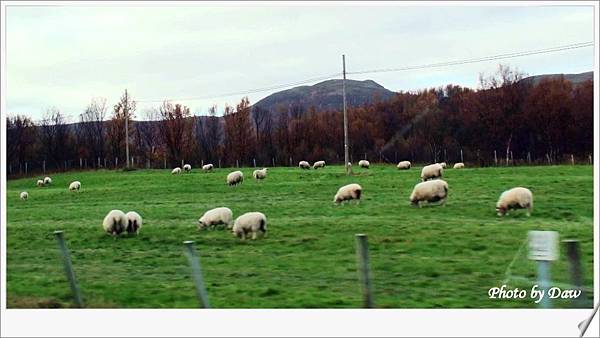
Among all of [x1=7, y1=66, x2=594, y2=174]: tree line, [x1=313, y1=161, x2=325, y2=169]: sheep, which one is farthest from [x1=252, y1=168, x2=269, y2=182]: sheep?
[x1=313, y1=161, x2=325, y2=169]: sheep

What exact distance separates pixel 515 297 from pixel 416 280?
0.74 metres

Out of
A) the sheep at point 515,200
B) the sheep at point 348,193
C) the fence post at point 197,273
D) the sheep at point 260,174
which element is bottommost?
the fence post at point 197,273

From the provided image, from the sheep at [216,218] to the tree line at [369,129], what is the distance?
46 centimetres

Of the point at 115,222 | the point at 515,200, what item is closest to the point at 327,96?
the point at 515,200

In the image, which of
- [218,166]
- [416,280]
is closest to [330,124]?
[218,166]

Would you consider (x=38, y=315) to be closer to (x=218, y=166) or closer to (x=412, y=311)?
(x=218, y=166)

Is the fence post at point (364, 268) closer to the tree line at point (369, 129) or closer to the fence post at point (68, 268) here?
the tree line at point (369, 129)

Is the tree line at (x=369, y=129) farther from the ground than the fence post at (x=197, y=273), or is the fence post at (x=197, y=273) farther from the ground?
the tree line at (x=369, y=129)

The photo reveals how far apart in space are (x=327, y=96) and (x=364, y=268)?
56.5 inches

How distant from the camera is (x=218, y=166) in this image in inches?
247

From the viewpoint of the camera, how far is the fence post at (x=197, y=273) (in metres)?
5.68

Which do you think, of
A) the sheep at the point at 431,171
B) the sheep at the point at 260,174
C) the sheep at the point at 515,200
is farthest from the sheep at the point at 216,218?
the sheep at the point at 515,200

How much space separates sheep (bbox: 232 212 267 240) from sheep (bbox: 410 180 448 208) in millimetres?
1209

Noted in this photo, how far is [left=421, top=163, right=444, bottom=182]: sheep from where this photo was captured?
5.95 meters
